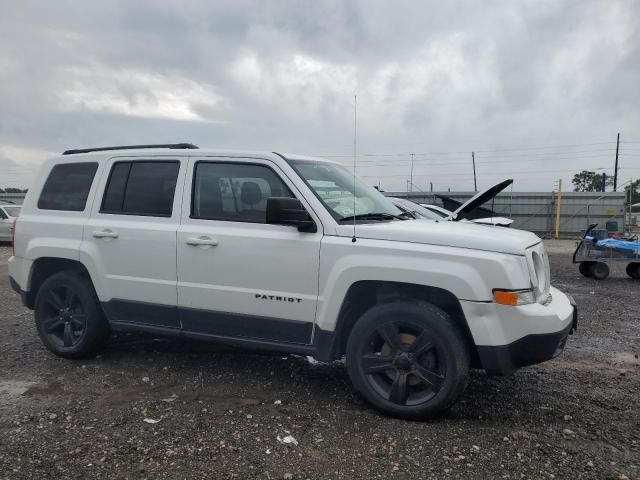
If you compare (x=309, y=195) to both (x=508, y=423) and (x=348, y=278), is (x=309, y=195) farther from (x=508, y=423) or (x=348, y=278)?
(x=508, y=423)

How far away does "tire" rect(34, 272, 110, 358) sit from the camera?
16.3 feet

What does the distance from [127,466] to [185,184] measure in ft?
7.49

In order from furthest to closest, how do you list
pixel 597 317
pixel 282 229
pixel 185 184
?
pixel 597 317 → pixel 185 184 → pixel 282 229

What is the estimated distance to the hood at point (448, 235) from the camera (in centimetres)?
363

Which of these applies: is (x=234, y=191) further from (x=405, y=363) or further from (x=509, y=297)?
(x=509, y=297)

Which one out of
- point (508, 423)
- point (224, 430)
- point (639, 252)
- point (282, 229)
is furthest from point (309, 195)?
point (639, 252)

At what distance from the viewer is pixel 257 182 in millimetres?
4391

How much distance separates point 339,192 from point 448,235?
1.10m

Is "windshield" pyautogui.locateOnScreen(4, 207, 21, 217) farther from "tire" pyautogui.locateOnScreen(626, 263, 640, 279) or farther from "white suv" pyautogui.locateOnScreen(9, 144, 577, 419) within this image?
"tire" pyautogui.locateOnScreen(626, 263, 640, 279)

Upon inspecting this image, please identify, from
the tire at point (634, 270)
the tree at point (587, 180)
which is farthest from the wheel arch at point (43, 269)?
the tree at point (587, 180)

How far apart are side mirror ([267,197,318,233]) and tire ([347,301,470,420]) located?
2.59 feet

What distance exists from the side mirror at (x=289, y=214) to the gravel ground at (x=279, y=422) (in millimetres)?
1357

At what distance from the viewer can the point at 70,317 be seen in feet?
16.9

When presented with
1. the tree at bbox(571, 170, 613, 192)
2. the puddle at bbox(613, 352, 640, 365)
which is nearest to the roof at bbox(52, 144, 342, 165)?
the puddle at bbox(613, 352, 640, 365)
